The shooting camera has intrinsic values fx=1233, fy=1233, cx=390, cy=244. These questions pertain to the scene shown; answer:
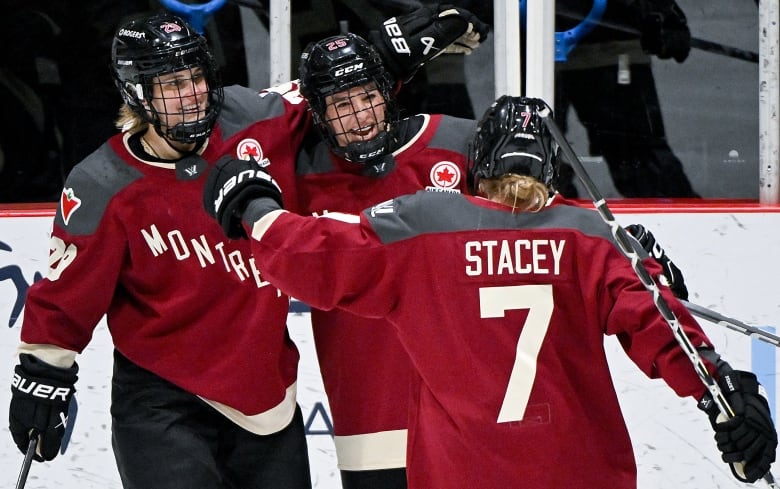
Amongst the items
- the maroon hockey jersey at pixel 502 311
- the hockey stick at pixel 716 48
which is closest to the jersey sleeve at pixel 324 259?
the maroon hockey jersey at pixel 502 311

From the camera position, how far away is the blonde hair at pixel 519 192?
77.8 inches

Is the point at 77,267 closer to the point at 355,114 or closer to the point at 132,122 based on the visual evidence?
the point at 132,122

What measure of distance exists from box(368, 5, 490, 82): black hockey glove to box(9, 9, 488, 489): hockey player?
1.00 ft

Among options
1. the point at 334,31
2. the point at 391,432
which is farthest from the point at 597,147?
the point at 391,432

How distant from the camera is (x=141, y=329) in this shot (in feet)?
7.68

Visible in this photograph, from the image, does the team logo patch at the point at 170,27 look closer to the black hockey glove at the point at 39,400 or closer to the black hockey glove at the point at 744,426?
the black hockey glove at the point at 39,400

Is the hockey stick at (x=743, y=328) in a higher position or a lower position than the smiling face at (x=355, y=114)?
lower

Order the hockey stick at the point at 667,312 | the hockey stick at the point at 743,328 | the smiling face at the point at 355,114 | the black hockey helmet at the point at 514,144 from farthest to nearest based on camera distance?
the smiling face at the point at 355,114
the hockey stick at the point at 743,328
the black hockey helmet at the point at 514,144
the hockey stick at the point at 667,312

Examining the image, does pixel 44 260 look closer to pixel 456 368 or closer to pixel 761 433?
pixel 456 368

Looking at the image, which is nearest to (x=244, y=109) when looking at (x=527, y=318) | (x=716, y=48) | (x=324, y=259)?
(x=324, y=259)

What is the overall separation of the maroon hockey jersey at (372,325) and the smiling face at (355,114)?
94 millimetres

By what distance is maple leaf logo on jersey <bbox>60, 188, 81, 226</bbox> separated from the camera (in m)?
2.29

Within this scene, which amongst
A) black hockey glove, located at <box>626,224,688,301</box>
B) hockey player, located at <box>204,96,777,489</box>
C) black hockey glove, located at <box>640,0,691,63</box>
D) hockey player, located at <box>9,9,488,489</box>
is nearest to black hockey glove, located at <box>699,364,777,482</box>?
hockey player, located at <box>204,96,777,489</box>

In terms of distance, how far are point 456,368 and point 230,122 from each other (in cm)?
73
